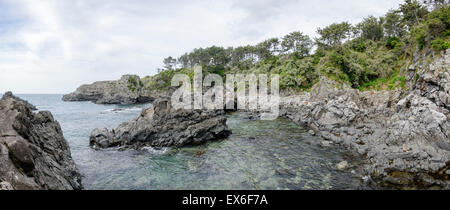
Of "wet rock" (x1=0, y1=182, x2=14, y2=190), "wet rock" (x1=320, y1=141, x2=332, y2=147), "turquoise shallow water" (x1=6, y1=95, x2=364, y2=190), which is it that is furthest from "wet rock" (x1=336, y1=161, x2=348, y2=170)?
"wet rock" (x1=0, y1=182, x2=14, y2=190)

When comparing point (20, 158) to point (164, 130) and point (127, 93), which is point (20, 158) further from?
point (127, 93)

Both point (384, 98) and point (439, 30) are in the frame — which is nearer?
point (439, 30)

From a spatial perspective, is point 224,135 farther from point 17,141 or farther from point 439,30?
point 439,30

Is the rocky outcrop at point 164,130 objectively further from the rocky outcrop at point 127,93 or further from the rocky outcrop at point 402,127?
the rocky outcrop at point 127,93

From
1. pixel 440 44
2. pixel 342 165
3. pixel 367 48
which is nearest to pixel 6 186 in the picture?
pixel 342 165

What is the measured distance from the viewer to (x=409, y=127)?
1834cm

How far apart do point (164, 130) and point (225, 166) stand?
10.5 meters

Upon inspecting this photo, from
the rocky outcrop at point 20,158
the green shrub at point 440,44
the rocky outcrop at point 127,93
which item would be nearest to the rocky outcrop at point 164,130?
the rocky outcrop at point 20,158

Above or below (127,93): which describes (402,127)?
below

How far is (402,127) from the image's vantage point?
61.7 ft

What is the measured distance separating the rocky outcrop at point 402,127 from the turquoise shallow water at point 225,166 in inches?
95.8

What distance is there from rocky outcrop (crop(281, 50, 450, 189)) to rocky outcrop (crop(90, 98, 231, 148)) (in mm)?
14736

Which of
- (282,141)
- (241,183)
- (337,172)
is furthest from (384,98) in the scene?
(241,183)
